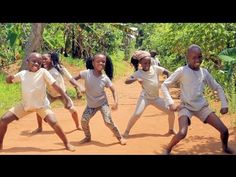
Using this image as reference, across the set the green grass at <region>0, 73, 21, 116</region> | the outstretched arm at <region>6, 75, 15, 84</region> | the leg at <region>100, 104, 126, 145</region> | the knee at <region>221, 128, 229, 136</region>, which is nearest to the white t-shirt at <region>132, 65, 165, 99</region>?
the leg at <region>100, 104, 126, 145</region>

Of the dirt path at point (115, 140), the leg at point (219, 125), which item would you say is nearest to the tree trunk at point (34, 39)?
the dirt path at point (115, 140)

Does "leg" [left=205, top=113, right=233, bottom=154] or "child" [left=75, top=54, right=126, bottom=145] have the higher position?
"child" [left=75, top=54, right=126, bottom=145]

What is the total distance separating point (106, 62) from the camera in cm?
698

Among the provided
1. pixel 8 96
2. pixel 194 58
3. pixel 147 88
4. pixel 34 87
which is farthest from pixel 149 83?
pixel 8 96

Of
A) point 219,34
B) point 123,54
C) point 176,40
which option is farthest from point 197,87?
point 123,54

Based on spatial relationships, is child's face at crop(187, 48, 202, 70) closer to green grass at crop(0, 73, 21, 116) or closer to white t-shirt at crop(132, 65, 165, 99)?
white t-shirt at crop(132, 65, 165, 99)

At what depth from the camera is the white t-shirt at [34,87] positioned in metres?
5.86

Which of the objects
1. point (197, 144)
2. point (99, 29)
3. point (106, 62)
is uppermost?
point (99, 29)

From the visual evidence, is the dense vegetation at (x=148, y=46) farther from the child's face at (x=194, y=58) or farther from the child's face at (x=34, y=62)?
the child's face at (x=34, y=62)

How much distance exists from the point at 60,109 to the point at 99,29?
9.96 meters

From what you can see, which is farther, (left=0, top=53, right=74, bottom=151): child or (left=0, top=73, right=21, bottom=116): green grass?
(left=0, top=73, right=21, bottom=116): green grass

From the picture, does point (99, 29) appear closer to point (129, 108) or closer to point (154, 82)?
point (129, 108)

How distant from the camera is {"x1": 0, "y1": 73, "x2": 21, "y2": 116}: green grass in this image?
9.98m

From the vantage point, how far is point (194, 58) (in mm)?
5594
